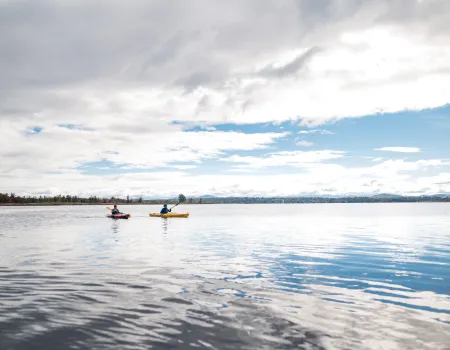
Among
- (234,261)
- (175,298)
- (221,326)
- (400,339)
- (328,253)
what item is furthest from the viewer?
(328,253)

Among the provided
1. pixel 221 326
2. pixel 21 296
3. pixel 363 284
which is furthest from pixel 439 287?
pixel 21 296

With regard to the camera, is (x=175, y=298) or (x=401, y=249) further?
(x=401, y=249)

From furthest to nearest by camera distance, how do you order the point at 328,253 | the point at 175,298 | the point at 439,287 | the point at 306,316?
the point at 328,253
the point at 439,287
the point at 175,298
the point at 306,316

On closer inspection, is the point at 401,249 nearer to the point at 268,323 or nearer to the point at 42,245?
the point at 268,323

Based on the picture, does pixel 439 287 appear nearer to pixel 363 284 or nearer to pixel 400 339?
pixel 363 284

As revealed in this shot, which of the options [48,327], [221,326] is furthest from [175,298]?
[48,327]

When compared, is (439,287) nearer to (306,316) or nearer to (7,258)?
(306,316)

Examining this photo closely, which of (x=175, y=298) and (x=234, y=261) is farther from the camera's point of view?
(x=234, y=261)

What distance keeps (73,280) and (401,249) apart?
92.8 ft

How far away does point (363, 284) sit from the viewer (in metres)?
19.5

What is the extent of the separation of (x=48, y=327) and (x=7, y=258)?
18591mm

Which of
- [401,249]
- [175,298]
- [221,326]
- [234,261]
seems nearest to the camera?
[221,326]

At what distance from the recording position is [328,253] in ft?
105

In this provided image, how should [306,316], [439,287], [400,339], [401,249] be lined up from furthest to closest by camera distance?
A: [401,249] < [439,287] < [306,316] < [400,339]
